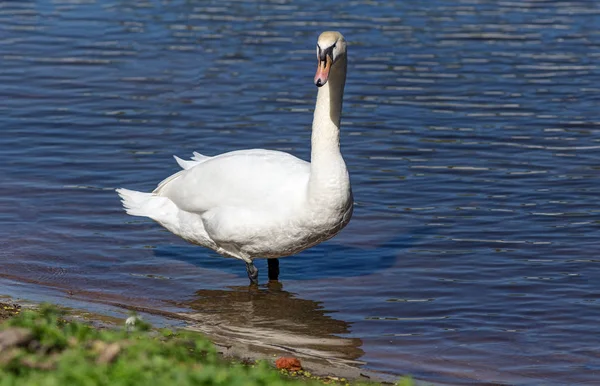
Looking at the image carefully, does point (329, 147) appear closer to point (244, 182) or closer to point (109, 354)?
point (244, 182)

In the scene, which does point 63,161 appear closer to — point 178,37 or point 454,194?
point 454,194

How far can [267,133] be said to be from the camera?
40.9ft

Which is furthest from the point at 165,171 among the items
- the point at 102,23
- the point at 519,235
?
the point at 102,23

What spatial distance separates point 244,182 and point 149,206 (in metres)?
1.11

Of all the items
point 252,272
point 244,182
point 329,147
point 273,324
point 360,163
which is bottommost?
point 273,324

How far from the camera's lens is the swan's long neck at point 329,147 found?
748cm

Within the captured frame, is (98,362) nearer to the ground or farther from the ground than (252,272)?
nearer to the ground

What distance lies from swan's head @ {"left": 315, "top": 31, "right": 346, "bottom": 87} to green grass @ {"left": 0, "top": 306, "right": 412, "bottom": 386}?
8.97ft

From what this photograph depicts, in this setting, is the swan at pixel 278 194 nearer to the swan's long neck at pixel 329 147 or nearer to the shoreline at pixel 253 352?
the swan's long neck at pixel 329 147

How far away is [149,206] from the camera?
866 centimetres

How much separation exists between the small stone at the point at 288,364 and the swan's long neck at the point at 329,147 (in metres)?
1.51

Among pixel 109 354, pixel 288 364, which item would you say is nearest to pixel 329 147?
pixel 288 364

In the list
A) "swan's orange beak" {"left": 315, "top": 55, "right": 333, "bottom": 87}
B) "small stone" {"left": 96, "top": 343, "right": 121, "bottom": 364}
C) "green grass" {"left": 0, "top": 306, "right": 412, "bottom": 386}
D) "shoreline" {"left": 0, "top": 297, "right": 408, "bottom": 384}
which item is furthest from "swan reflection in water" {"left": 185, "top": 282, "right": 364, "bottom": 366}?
"small stone" {"left": 96, "top": 343, "right": 121, "bottom": 364}

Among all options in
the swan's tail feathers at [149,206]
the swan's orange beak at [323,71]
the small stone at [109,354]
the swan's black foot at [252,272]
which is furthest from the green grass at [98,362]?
the swan's tail feathers at [149,206]
